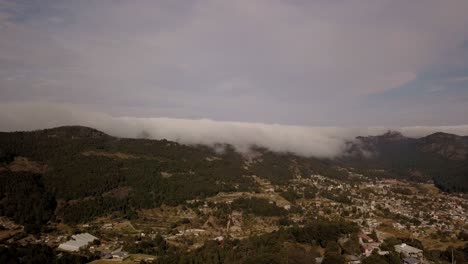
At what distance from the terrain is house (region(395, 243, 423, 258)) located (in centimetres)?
255

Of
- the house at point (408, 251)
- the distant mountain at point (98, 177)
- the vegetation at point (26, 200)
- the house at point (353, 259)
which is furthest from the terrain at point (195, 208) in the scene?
the house at point (353, 259)

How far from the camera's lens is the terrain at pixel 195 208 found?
258 feet

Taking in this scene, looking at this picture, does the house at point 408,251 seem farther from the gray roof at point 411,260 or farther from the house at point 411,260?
the gray roof at point 411,260

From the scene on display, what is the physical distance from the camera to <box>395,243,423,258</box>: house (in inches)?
2856

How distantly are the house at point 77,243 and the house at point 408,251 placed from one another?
69.3m

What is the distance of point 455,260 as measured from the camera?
6969 cm

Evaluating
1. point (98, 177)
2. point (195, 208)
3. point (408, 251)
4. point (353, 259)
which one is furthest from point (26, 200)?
point (408, 251)

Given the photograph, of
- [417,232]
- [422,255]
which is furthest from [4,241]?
[417,232]

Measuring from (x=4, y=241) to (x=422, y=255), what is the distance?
309ft

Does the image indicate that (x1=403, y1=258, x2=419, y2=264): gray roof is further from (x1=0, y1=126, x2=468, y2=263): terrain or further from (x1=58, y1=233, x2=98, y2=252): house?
(x1=58, y1=233, x2=98, y2=252): house

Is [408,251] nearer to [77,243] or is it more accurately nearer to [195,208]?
[195,208]

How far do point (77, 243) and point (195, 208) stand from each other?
166ft

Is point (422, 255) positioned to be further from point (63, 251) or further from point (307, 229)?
point (63, 251)

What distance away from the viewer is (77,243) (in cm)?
8125
